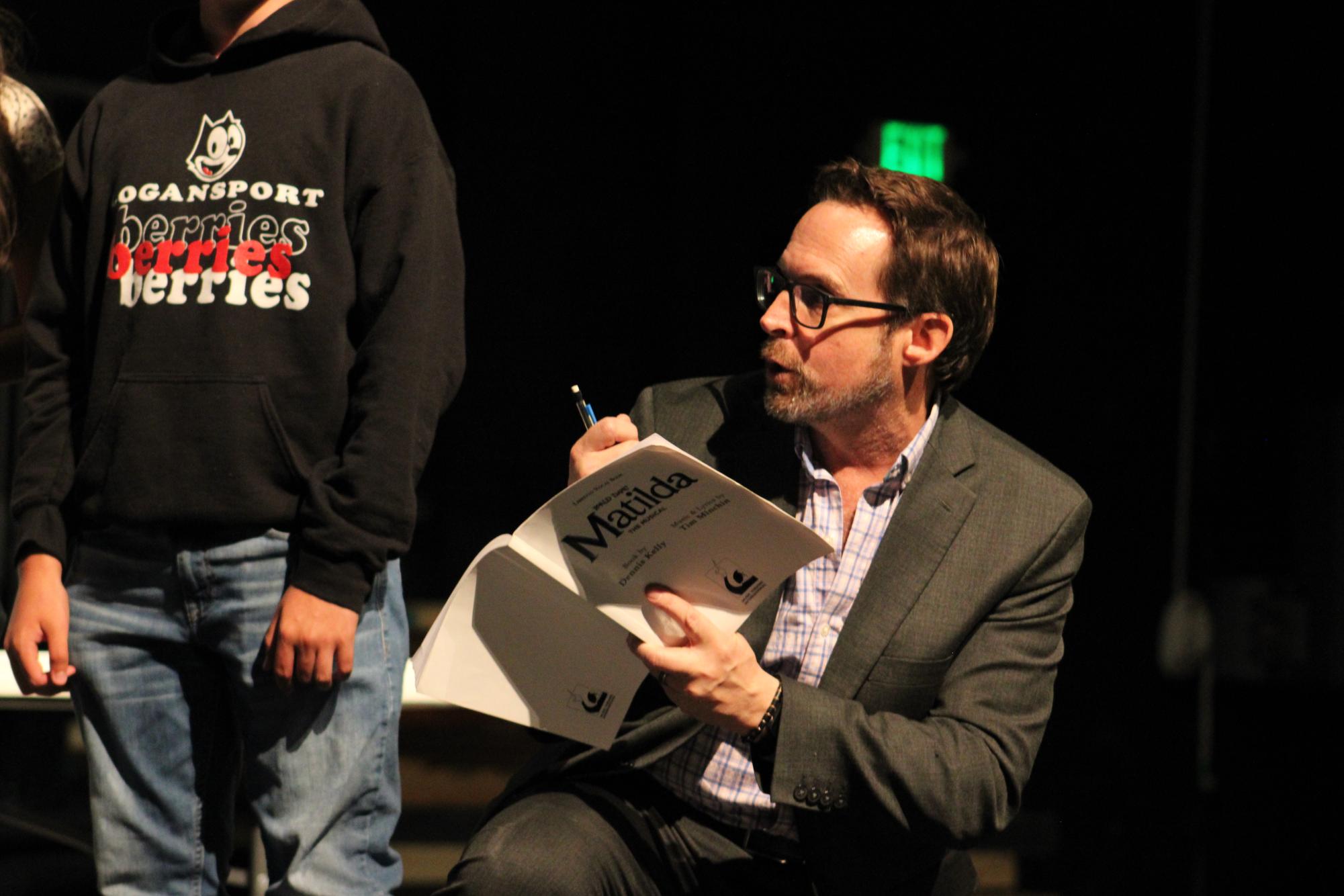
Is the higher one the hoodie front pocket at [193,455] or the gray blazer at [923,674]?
the hoodie front pocket at [193,455]

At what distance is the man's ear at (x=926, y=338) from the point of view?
2.03 m

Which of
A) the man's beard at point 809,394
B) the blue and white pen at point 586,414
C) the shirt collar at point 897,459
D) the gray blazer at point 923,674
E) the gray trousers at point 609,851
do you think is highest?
the blue and white pen at point 586,414

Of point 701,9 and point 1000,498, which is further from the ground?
point 701,9

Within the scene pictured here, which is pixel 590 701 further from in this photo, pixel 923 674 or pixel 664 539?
pixel 923 674

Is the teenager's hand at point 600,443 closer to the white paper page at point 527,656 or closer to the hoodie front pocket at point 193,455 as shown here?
the white paper page at point 527,656

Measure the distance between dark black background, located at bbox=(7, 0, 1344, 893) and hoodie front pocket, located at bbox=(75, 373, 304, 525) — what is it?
270 cm

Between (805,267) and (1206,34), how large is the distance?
8.68ft

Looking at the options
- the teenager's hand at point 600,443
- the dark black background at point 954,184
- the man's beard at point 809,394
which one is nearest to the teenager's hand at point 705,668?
the teenager's hand at point 600,443

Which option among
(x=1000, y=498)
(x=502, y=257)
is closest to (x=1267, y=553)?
(x=502, y=257)

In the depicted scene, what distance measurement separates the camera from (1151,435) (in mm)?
4402

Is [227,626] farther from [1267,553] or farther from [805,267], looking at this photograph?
[1267,553]

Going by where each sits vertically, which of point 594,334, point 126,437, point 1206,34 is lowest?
point 594,334

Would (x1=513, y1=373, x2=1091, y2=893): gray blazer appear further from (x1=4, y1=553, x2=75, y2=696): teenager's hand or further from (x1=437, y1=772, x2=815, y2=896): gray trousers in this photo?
(x1=4, y1=553, x2=75, y2=696): teenager's hand

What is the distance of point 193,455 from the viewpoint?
163 centimetres
